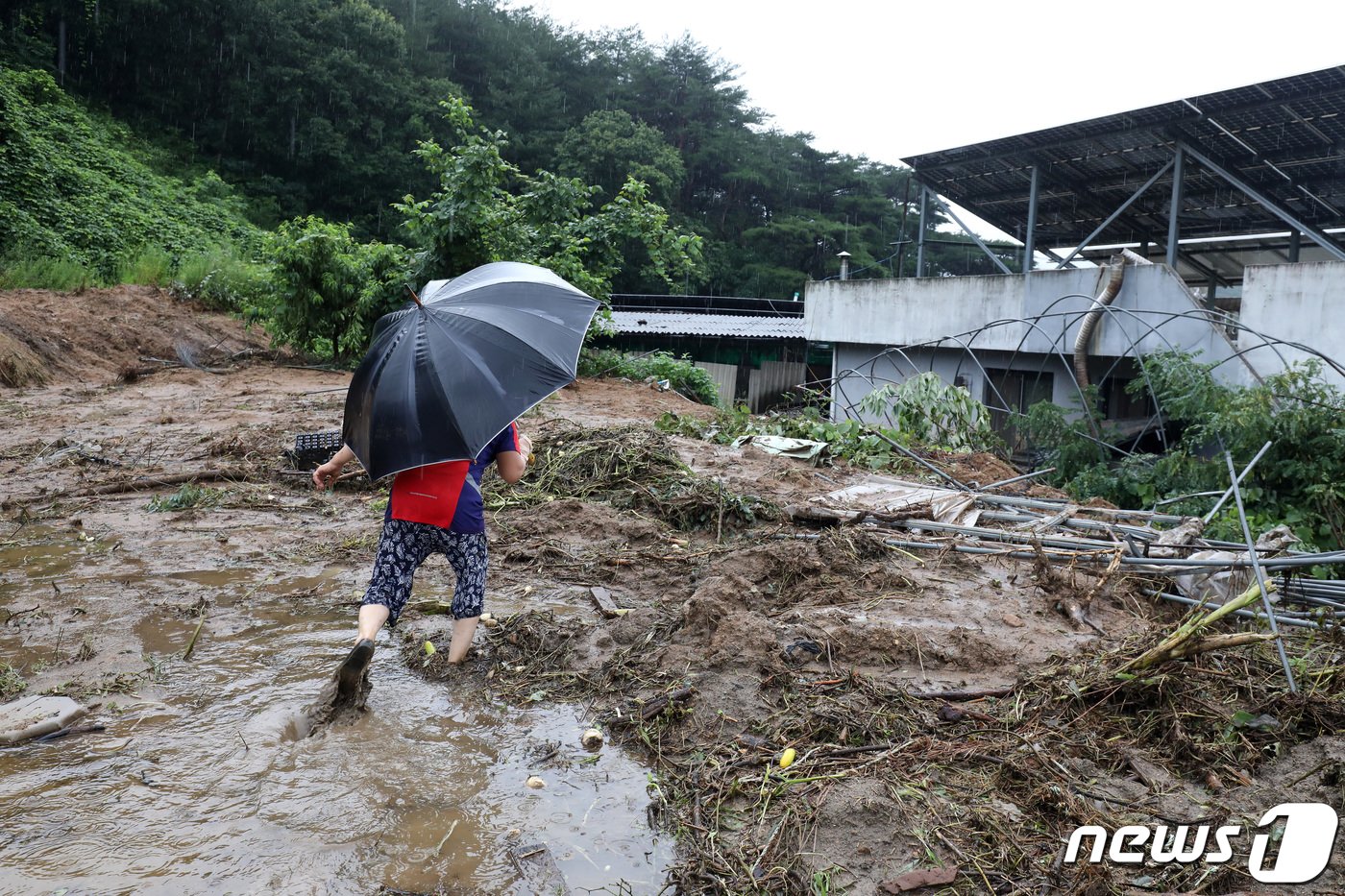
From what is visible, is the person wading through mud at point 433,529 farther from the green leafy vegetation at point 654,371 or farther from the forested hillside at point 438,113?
the forested hillside at point 438,113

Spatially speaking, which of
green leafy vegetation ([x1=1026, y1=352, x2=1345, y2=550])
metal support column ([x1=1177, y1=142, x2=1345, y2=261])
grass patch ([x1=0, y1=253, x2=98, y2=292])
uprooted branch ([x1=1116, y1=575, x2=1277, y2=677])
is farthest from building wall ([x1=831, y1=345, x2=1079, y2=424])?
grass patch ([x1=0, y1=253, x2=98, y2=292])

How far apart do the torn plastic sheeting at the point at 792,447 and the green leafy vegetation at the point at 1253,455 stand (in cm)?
257

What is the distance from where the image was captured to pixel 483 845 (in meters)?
2.72

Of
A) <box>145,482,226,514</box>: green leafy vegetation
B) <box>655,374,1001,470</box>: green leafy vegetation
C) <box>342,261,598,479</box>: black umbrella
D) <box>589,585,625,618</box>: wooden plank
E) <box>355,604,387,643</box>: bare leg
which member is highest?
<box>342,261,598,479</box>: black umbrella

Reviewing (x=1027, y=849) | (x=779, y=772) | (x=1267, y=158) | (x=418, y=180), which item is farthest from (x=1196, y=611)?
(x=418, y=180)

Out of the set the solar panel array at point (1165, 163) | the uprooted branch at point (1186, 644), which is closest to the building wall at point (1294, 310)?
the solar panel array at point (1165, 163)

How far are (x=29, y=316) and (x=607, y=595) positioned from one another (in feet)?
45.4

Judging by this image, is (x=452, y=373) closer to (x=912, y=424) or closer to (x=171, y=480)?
(x=171, y=480)

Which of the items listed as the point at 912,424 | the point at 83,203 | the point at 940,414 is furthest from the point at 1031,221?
the point at 83,203

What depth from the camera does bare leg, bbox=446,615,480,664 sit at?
154 inches

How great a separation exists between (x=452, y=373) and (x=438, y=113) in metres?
33.2

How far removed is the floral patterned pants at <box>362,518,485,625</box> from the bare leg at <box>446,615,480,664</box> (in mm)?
38

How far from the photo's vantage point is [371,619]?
3.50 meters

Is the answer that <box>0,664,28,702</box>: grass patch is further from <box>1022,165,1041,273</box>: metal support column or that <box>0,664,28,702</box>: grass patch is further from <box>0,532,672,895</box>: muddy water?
<box>1022,165,1041,273</box>: metal support column
